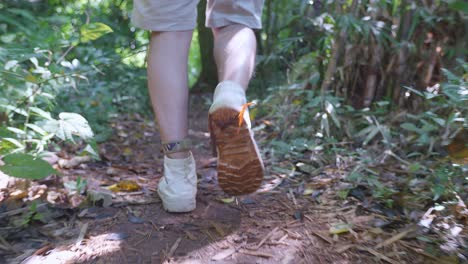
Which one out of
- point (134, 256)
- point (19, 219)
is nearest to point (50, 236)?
point (19, 219)

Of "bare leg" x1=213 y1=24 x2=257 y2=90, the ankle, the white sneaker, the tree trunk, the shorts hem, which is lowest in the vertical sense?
the tree trunk

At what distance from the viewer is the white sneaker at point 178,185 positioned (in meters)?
1.53

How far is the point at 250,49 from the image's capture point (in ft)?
5.08

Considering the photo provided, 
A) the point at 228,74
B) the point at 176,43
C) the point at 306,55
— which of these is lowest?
the point at 306,55

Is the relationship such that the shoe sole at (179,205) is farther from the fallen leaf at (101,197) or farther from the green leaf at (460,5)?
the green leaf at (460,5)

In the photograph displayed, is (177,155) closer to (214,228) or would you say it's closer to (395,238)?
(214,228)

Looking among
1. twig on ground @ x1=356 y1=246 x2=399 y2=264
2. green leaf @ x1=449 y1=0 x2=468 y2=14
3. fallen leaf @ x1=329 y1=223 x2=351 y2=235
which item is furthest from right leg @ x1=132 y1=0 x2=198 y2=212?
green leaf @ x1=449 y1=0 x2=468 y2=14

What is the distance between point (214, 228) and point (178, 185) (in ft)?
0.67

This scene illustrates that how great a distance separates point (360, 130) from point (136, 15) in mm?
1375

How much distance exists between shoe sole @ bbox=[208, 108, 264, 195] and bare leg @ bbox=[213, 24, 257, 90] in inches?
6.8

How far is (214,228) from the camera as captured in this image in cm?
145

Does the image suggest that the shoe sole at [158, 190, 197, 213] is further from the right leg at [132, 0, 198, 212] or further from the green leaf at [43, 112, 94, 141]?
the green leaf at [43, 112, 94, 141]

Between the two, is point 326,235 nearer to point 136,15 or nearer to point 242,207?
point 242,207

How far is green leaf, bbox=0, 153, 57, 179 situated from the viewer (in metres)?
1.32
